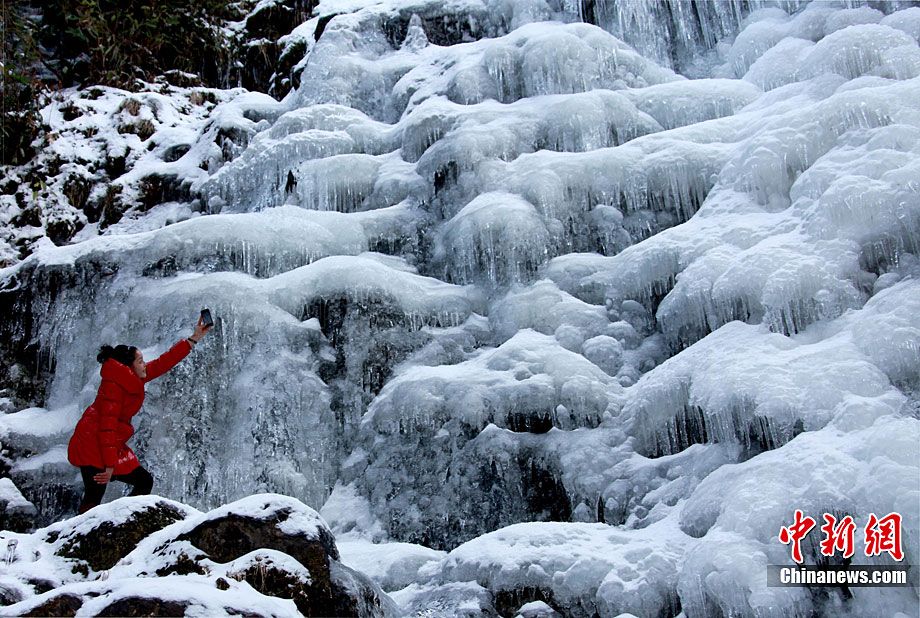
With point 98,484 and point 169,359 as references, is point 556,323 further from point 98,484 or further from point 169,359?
point 98,484

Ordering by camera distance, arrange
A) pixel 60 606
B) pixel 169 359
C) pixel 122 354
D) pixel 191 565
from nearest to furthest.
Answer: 1. pixel 60 606
2. pixel 191 565
3. pixel 122 354
4. pixel 169 359

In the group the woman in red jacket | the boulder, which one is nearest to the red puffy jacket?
the woman in red jacket

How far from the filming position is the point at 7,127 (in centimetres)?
1159

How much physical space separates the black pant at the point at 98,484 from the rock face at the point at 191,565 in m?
1.07

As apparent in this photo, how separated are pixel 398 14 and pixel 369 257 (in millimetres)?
5316

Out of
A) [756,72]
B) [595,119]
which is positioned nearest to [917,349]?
[595,119]

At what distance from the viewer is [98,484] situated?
17.2 feet

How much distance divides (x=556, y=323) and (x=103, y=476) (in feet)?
11.6

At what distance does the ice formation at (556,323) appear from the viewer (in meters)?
4.63

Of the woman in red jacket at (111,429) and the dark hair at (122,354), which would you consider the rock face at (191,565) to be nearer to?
the woman in red jacket at (111,429)

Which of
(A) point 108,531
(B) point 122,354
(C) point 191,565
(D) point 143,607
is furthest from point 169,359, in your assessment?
(D) point 143,607

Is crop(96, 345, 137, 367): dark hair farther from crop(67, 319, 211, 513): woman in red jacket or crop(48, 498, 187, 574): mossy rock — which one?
crop(48, 498, 187, 574): mossy rock

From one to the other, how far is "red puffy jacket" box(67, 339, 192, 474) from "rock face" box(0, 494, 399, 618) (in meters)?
1.09

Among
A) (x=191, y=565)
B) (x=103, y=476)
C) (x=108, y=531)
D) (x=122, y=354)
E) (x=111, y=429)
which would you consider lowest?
(x=191, y=565)
